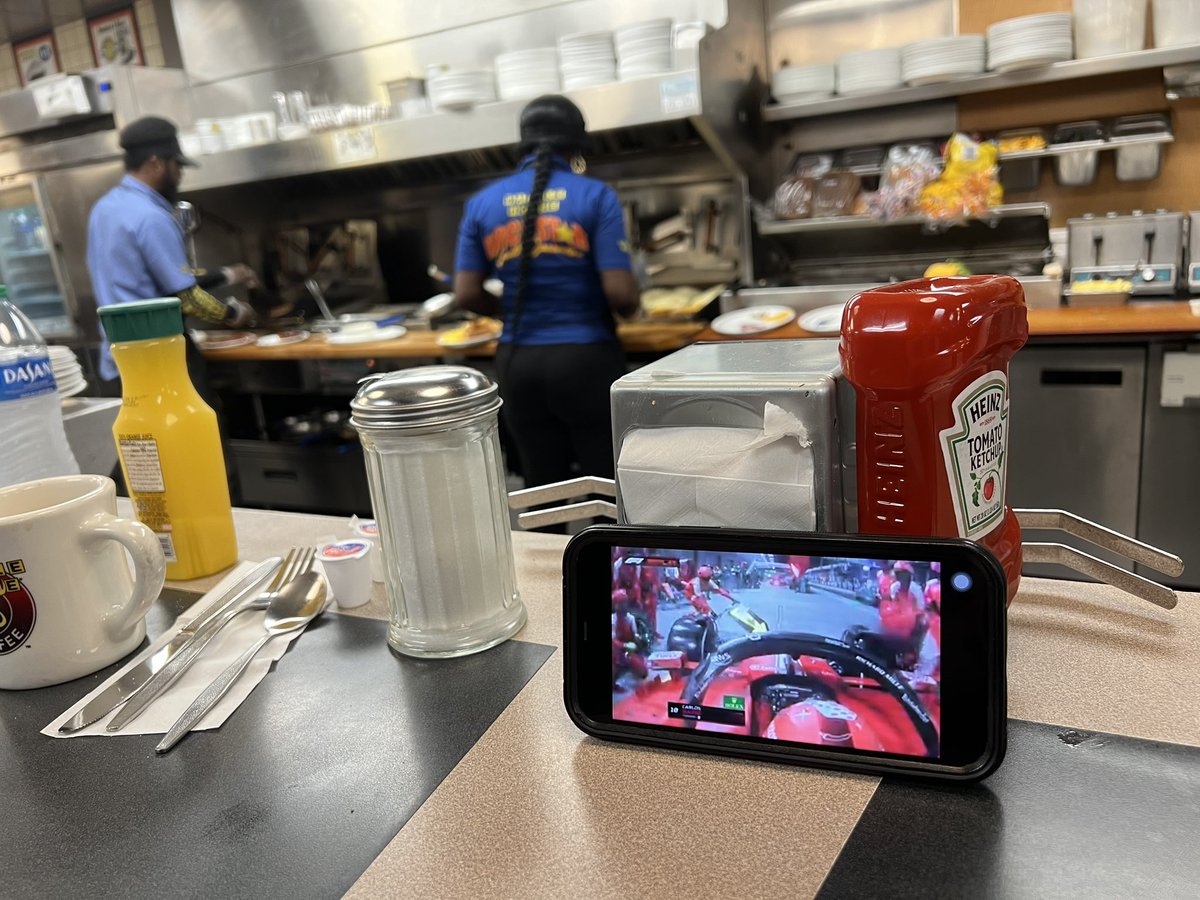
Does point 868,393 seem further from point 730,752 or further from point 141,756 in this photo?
point 141,756

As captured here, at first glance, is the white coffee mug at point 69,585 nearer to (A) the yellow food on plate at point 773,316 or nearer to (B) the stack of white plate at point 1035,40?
(A) the yellow food on plate at point 773,316

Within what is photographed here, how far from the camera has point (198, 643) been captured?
0.90 m

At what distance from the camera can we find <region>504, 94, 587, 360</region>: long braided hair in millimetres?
2518

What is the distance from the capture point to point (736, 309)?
318 centimetres

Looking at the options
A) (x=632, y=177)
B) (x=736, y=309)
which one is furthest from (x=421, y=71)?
(x=736, y=309)

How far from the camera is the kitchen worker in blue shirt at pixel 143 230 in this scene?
3104mm

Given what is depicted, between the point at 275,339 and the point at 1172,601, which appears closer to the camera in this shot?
the point at 1172,601

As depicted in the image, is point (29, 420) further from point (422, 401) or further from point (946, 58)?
point (946, 58)

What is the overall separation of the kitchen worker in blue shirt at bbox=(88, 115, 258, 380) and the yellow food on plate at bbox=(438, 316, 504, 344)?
96cm

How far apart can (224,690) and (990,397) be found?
2.46 feet

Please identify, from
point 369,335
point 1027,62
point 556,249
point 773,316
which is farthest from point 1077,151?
point 369,335

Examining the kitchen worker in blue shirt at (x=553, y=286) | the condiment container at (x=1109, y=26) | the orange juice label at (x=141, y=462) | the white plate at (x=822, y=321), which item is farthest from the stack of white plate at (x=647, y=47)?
the orange juice label at (x=141, y=462)

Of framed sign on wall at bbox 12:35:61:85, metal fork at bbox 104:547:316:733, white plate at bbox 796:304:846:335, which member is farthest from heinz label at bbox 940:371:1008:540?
framed sign on wall at bbox 12:35:61:85

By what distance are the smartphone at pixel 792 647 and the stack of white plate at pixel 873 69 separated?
287 centimetres
